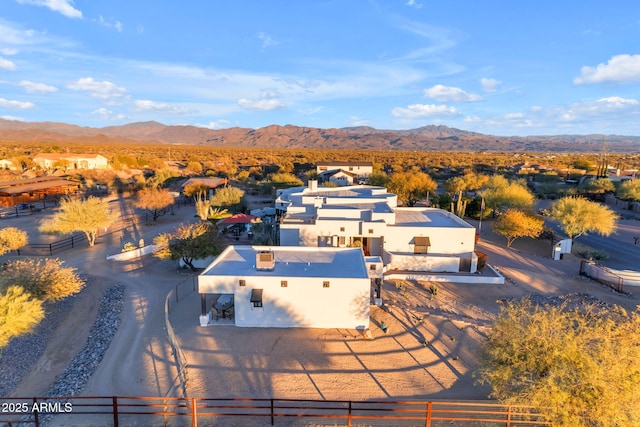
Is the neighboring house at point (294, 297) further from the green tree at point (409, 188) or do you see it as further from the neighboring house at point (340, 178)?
the neighboring house at point (340, 178)

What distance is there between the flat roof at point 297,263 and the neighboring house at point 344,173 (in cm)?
3590

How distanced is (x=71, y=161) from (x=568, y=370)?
3320 inches

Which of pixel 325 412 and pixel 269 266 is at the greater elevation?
pixel 269 266

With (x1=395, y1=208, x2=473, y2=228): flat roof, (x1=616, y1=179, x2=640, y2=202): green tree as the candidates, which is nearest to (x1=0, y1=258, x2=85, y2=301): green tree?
(x1=395, y1=208, x2=473, y2=228): flat roof

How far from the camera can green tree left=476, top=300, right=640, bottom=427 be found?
→ 745cm

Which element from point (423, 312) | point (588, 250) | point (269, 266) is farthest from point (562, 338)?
point (588, 250)

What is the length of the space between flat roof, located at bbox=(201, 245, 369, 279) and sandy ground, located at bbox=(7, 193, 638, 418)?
236cm

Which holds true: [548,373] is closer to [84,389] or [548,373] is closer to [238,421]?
[238,421]

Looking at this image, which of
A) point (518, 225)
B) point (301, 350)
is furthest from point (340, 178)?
point (301, 350)

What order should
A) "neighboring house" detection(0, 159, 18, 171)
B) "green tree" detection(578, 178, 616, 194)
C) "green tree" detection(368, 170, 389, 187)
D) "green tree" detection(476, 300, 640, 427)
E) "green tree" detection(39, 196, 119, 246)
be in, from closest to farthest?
1. "green tree" detection(476, 300, 640, 427)
2. "green tree" detection(39, 196, 119, 246)
3. "green tree" detection(368, 170, 389, 187)
4. "green tree" detection(578, 178, 616, 194)
5. "neighboring house" detection(0, 159, 18, 171)

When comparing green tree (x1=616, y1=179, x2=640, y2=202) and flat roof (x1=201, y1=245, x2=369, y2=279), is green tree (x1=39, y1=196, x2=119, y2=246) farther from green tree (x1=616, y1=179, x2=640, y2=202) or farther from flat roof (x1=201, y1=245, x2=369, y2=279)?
green tree (x1=616, y1=179, x2=640, y2=202)

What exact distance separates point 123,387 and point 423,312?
12.7m

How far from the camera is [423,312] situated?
1728cm

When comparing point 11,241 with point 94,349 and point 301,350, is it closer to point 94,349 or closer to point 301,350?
point 94,349
